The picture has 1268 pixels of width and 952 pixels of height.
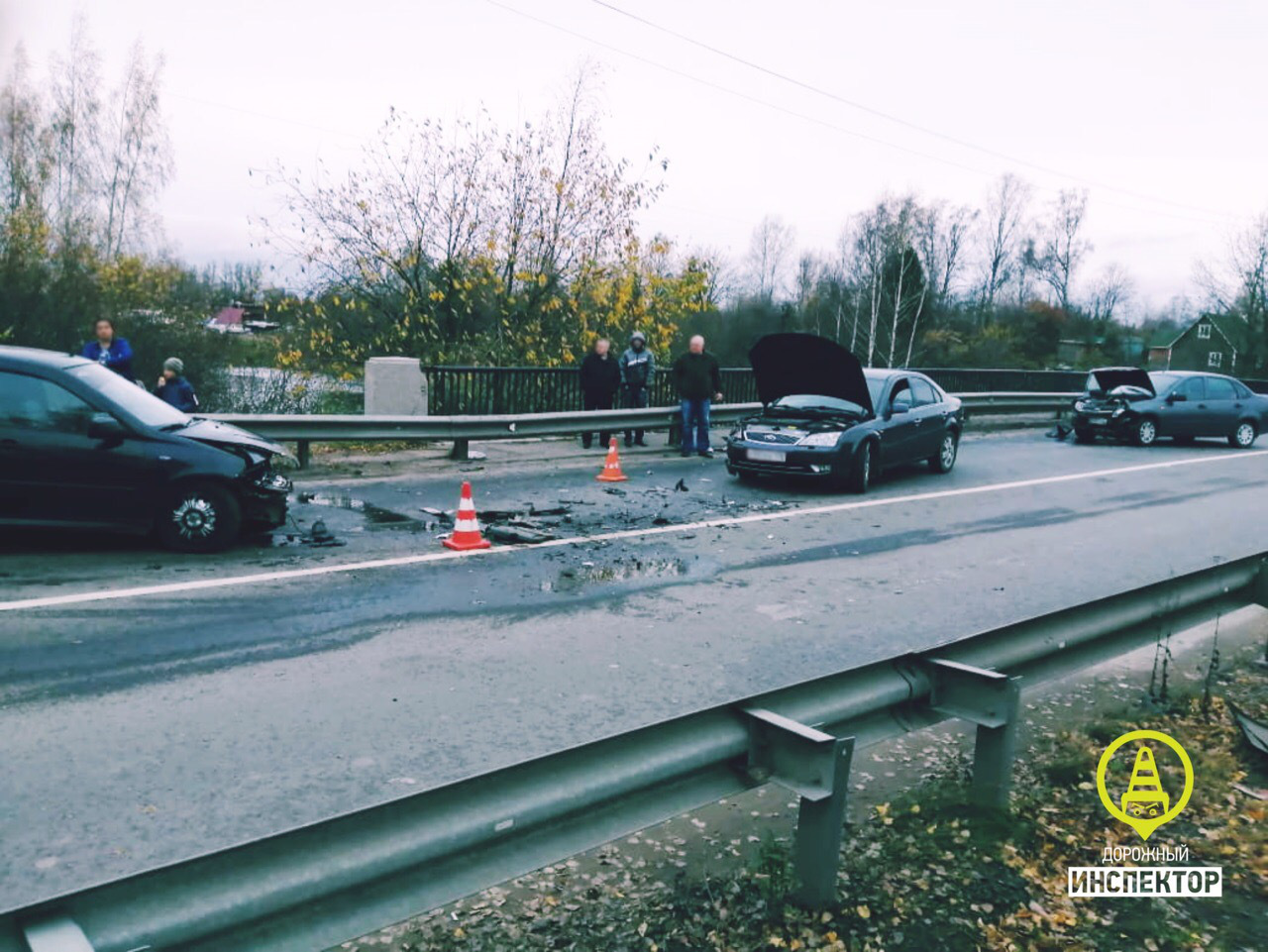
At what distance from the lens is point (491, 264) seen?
19781 mm

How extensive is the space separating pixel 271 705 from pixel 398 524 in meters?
4.93

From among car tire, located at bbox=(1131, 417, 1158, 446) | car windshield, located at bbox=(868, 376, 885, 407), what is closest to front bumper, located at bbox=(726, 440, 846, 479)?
car windshield, located at bbox=(868, 376, 885, 407)

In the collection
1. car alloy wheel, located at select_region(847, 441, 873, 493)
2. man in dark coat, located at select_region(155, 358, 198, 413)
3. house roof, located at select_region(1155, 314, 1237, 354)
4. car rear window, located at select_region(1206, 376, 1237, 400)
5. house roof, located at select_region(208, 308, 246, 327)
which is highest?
house roof, located at select_region(1155, 314, 1237, 354)

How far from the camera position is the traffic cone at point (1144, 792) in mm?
4453

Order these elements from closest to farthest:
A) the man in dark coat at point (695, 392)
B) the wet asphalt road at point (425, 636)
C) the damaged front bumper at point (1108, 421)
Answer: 1. the wet asphalt road at point (425, 636)
2. the man in dark coat at point (695, 392)
3. the damaged front bumper at point (1108, 421)

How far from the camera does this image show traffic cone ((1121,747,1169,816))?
4.45 meters

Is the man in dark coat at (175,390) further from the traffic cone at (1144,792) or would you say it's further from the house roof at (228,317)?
the traffic cone at (1144,792)

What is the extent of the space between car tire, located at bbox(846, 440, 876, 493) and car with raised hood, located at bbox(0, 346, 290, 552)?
728 centimetres

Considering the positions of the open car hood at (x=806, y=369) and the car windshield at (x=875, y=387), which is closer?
the open car hood at (x=806, y=369)

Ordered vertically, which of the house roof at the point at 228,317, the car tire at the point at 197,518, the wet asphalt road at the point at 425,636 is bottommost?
the wet asphalt road at the point at 425,636

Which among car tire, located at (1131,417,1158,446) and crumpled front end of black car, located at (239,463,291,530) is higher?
car tire, located at (1131,417,1158,446)

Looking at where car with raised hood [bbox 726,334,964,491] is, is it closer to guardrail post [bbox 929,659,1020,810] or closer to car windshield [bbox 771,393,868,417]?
car windshield [bbox 771,393,868,417]

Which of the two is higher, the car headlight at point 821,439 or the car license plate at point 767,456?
the car headlight at point 821,439
